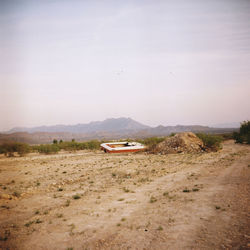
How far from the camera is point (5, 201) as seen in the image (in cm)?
838

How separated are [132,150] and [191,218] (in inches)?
759

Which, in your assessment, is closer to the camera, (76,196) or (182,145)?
(76,196)

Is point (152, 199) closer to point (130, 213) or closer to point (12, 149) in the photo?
point (130, 213)

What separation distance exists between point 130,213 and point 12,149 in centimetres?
2621

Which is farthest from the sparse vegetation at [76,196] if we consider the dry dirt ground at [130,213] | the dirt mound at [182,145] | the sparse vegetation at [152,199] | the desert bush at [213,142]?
the desert bush at [213,142]

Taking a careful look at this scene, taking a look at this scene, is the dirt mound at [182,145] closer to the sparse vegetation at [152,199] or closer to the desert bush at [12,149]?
the sparse vegetation at [152,199]

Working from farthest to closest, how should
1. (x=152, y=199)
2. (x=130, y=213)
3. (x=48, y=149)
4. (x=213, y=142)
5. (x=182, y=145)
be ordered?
1. (x=48, y=149)
2. (x=213, y=142)
3. (x=182, y=145)
4. (x=152, y=199)
5. (x=130, y=213)

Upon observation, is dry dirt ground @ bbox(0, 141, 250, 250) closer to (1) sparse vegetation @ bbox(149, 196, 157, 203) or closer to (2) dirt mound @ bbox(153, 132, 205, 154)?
(1) sparse vegetation @ bbox(149, 196, 157, 203)

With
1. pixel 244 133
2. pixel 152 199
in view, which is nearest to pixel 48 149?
pixel 152 199

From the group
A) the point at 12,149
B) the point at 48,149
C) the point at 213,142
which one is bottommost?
the point at 48,149

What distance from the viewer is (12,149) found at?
2709 centimetres

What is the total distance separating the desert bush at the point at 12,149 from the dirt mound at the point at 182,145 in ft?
62.4

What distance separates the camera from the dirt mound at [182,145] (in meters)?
21.3

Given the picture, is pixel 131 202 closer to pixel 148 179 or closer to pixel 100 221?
pixel 100 221
